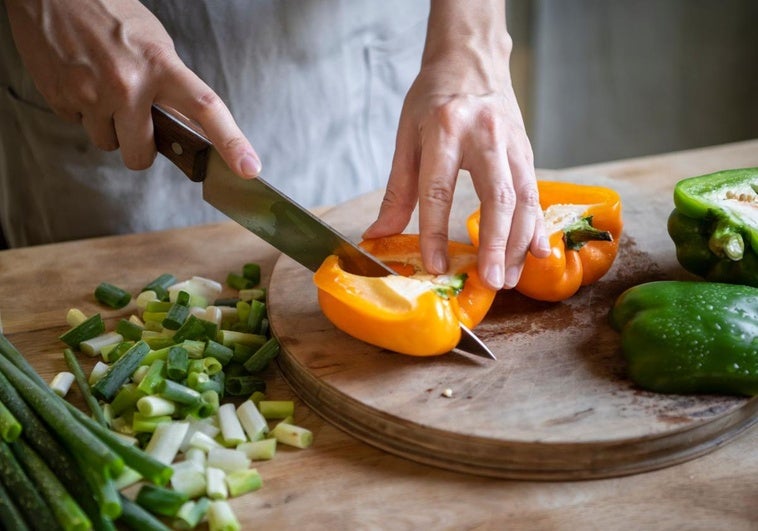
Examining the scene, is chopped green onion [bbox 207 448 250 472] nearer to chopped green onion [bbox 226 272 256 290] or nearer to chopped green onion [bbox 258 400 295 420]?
chopped green onion [bbox 258 400 295 420]

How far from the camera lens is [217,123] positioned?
170 cm

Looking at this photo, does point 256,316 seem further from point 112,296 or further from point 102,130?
point 102,130

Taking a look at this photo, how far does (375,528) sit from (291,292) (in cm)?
68

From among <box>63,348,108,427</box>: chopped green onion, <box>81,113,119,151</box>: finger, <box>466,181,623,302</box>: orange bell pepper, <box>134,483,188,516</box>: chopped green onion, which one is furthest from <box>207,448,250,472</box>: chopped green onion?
<box>81,113,119,151</box>: finger

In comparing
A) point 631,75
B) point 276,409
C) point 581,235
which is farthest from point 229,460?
point 631,75

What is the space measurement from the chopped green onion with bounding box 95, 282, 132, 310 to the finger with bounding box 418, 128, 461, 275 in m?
0.75

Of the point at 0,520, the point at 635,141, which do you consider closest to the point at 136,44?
the point at 0,520

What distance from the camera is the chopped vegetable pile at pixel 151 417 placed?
1.30 metres

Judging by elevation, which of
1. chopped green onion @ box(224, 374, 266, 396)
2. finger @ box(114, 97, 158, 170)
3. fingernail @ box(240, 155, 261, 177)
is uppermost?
finger @ box(114, 97, 158, 170)

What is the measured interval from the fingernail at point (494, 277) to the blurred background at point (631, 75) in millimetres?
2756

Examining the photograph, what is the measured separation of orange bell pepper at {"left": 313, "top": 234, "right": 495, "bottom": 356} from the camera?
1577mm

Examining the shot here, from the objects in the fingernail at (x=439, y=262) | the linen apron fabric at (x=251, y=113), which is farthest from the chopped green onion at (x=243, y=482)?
the linen apron fabric at (x=251, y=113)

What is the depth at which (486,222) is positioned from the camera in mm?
1716

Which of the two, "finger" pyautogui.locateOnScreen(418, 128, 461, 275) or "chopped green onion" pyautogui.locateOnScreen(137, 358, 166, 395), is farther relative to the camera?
"finger" pyautogui.locateOnScreen(418, 128, 461, 275)
